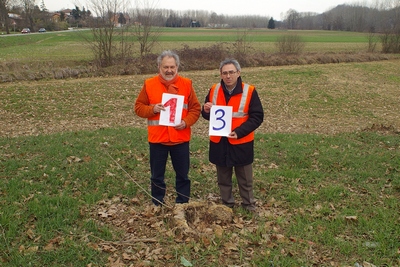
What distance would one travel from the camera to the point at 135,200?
595cm

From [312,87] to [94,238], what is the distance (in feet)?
57.3

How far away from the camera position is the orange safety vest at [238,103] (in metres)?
4.87

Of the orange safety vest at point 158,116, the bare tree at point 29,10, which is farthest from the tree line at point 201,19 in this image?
the orange safety vest at point 158,116

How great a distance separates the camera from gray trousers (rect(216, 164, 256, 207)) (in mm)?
5199

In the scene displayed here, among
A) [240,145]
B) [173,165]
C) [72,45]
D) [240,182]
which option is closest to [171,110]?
[173,165]

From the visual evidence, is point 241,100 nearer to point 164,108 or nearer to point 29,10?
point 164,108

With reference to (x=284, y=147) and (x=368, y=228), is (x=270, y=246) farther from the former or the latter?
(x=284, y=147)

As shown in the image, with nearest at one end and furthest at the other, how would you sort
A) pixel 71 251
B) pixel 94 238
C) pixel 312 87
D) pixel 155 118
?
1. pixel 71 251
2. pixel 94 238
3. pixel 155 118
4. pixel 312 87

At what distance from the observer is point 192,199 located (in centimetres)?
589

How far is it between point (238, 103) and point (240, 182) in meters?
1.24

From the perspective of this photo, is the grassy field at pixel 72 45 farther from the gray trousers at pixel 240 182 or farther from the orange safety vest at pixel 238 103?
the gray trousers at pixel 240 182

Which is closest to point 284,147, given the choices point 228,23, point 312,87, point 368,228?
point 368,228

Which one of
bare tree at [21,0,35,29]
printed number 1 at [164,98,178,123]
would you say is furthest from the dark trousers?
bare tree at [21,0,35,29]

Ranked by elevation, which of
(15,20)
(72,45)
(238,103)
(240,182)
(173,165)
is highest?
(15,20)
